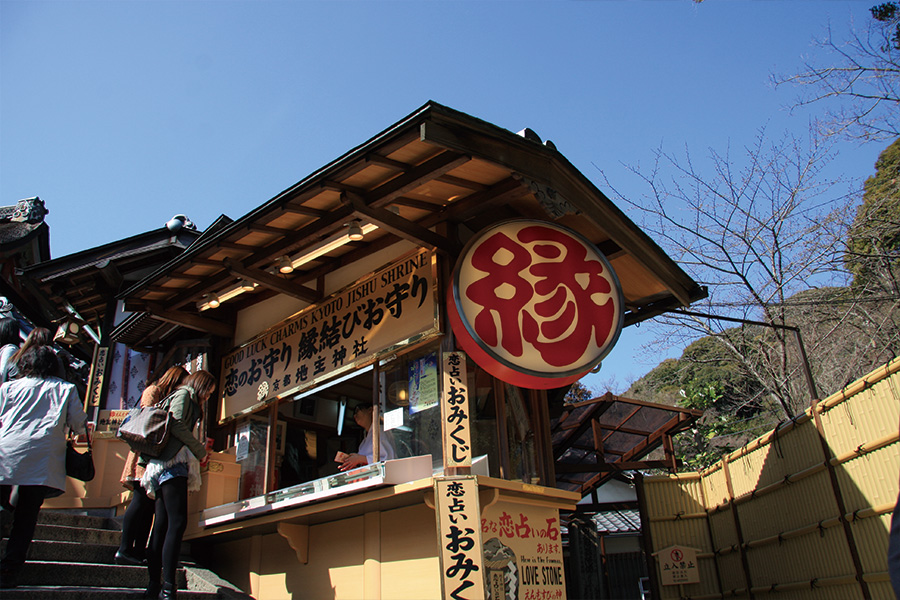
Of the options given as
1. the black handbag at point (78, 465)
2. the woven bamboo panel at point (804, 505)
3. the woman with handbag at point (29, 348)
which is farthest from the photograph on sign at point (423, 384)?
the woven bamboo panel at point (804, 505)

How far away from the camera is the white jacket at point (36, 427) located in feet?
17.3

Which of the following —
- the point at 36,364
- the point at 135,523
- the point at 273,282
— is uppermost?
the point at 273,282

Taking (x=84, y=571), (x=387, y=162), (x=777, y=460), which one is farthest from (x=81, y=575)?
(x=777, y=460)

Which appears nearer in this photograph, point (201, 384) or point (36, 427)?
point (36, 427)

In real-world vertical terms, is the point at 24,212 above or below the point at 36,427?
above

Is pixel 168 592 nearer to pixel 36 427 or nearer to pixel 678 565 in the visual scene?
pixel 36 427

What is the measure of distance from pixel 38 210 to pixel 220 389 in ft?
25.4

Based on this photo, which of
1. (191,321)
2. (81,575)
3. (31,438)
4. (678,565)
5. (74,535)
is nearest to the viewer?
(31,438)

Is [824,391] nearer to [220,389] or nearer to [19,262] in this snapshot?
[220,389]

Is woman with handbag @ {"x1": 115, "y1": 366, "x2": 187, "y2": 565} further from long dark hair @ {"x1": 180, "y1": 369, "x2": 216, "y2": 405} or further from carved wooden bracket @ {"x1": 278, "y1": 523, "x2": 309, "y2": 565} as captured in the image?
carved wooden bracket @ {"x1": 278, "y1": 523, "x2": 309, "y2": 565}

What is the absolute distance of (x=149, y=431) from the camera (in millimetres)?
5922

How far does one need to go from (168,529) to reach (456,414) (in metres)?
2.74

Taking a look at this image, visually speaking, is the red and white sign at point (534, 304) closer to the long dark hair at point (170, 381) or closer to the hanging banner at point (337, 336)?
the hanging banner at point (337, 336)

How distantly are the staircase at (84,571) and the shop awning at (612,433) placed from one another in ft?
21.2
